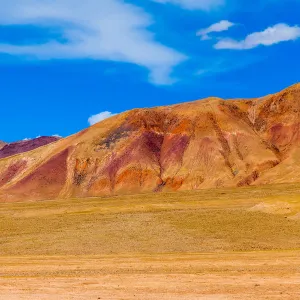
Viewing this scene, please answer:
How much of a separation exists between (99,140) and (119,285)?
152 meters

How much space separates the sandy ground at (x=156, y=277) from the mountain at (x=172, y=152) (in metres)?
104

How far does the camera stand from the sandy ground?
21.6 m

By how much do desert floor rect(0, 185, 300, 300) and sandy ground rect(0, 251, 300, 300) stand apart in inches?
1.6

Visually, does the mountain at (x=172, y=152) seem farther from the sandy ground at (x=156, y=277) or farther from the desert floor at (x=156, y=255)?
Result: the sandy ground at (x=156, y=277)

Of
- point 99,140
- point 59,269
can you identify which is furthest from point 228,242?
point 99,140

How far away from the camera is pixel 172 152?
16175cm

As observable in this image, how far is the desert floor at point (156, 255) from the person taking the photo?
2275cm

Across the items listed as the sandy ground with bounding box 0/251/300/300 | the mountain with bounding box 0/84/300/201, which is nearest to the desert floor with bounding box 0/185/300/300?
the sandy ground with bounding box 0/251/300/300

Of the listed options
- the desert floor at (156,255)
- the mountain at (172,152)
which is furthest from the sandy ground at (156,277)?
the mountain at (172,152)

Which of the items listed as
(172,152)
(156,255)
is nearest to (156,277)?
(156,255)

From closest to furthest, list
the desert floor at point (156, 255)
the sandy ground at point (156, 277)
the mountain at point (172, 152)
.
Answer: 1. the sandy ground at point (156, 277)
2. the desert floor at point (156, 255)
3. the mountain at point (172, 152)

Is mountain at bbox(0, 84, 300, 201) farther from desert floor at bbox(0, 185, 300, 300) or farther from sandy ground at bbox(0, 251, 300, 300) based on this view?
sandy ground at bbox(0, 251, 300, 300)

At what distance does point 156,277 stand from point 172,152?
135692 mm

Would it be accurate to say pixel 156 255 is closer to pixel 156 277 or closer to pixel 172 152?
pixel 156 277
